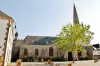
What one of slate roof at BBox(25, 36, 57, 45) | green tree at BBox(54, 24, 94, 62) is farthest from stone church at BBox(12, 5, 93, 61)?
green tree at BBox(54, 24, 94, 62)

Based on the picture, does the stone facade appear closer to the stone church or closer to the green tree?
the stone church

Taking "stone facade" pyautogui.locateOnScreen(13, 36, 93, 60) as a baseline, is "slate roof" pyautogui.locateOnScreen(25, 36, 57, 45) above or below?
above

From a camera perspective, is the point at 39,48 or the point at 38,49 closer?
the point at 38,49

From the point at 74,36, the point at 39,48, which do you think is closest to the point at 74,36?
the point at 74,36

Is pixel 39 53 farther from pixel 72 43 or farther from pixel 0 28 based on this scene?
pixel 0 28

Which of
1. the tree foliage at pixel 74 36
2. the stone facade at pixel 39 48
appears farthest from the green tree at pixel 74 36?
the stone facade at pixel 39 48

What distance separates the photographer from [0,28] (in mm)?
18578

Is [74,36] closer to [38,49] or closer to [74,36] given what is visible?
[74,36]

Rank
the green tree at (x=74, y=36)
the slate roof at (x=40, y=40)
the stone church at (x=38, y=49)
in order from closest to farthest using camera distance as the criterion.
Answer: the green tree at (x=74, y=36) < the stone church at (x=38, y=49) < the slate roof at (x=40, y=40)

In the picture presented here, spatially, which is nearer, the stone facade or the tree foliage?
the tree foliage

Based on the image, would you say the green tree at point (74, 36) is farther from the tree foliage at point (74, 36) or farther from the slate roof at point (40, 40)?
the slate roof at point (40, 40)

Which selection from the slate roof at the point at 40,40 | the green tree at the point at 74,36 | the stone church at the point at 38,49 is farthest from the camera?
the slate roof at the point at 40,40

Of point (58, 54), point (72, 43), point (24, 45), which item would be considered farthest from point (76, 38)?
point (24, 45)

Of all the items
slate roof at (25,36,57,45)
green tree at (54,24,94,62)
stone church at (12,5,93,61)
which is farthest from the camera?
slate roof at (25,36,57,45)
